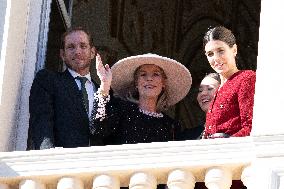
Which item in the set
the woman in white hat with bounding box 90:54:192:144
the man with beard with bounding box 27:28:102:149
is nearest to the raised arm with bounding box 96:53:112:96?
the woman in white hat with bounding box 90:54:192:144

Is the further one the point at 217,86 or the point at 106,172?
the point at 217,86

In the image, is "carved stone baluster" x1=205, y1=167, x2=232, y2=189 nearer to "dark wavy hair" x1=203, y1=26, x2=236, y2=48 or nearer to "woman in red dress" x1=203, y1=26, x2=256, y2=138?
"woman in red dress" x1=203, y1=26, x2=256, y2=138

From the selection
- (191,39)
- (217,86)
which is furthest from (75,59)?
(191,39)

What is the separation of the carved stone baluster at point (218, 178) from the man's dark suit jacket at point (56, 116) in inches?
42.0

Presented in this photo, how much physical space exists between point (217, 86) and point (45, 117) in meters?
1.14

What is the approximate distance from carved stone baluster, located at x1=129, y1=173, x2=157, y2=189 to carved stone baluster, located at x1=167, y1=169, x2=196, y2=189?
9 centimetres

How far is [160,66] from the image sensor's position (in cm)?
810

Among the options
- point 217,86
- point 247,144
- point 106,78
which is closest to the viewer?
point 247,144

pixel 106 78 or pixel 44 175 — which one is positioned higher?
pixel 106 78

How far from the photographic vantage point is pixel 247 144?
6918 mm

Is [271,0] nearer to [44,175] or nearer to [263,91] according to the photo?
[263,91]

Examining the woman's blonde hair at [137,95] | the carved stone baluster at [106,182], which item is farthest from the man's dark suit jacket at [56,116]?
the carved stone baluster at [106,182]

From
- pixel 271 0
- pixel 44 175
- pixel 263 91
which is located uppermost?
pixel 271 0

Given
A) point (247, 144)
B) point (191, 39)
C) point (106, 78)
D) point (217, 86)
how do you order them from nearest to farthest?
point (247, 144) → point (106, 78) → point (217, 86) → point (191, 39)
